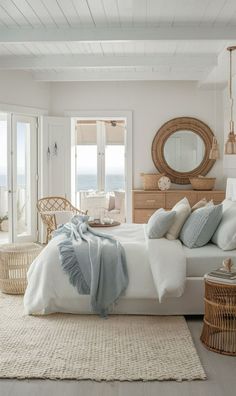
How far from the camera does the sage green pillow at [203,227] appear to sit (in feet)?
13.3

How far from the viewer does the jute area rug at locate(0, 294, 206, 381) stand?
2.86m

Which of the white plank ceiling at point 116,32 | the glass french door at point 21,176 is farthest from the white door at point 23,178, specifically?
the white plank ceiling at point 116,32

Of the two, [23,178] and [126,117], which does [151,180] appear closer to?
[126,117]

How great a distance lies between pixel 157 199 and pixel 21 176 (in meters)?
2.21

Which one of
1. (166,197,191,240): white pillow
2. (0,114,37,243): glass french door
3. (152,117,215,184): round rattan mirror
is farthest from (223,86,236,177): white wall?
(0,114,37,243): glass french door

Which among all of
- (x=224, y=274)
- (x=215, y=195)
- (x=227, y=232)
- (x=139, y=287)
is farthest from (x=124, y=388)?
(x=215, y=195)

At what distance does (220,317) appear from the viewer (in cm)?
330

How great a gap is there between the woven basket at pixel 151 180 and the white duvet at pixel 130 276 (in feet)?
10.8

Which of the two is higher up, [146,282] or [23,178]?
[23,178]

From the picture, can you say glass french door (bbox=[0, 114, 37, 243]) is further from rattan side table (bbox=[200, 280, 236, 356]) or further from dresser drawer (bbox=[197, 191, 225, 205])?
rattan side table (bbox=[200, 280, 236, 356])

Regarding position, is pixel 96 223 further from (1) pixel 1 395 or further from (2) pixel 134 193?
(1) pixel 1 395

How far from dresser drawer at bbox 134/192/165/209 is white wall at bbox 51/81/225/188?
2.00ft

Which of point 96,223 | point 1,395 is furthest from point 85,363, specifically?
point 96,223

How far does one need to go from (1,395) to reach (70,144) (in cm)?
548
